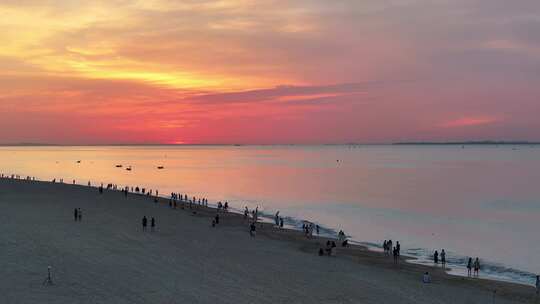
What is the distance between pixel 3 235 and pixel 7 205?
19392 millimetres

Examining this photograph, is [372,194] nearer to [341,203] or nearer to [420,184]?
[341,203]

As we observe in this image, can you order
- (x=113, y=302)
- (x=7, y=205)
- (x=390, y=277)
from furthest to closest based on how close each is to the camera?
(x=7, y=205), (x=390, y=277), (x=113, y=302)

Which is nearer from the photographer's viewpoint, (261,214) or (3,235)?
(3,235)

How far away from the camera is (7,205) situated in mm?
50625

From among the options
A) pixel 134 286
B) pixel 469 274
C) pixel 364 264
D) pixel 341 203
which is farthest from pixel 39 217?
pixel 341 203

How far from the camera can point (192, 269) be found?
28250 millimetres

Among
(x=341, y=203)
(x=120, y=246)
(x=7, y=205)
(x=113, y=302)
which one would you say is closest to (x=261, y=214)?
(x=341, y=203)

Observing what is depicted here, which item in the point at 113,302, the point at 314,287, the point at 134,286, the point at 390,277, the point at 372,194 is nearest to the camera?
the point at 113,302

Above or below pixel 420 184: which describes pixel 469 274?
below

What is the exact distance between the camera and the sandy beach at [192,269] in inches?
912

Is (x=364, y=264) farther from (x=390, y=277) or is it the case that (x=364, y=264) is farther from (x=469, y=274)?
(x=469, y=274)

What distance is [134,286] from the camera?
937 inches

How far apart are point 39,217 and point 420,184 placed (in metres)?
93.5

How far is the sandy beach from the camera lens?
23172 millimetres
